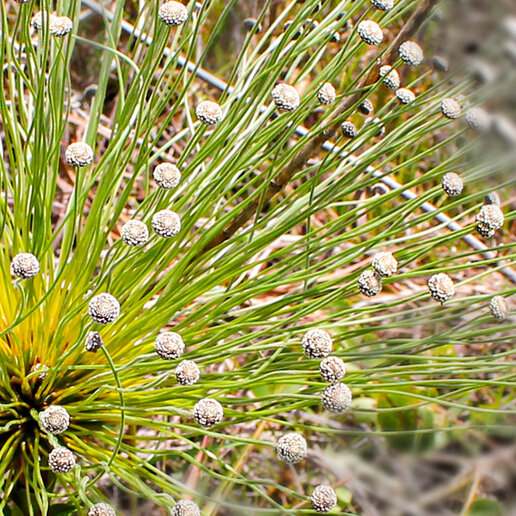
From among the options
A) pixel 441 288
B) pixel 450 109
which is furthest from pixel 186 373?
pixel 450 109

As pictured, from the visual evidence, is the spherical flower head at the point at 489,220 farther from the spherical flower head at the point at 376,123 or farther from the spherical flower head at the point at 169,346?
the spherical flower head at the point at 169,346

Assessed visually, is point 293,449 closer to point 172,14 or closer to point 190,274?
point 190,274

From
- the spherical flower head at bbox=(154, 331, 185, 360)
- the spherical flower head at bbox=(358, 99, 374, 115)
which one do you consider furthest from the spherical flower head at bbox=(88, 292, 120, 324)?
the spherical flower head at bbox=(358, 99, 374, 115)

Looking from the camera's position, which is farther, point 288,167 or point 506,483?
point 506,483

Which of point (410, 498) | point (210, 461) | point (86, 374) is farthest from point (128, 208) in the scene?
point (410, 498)

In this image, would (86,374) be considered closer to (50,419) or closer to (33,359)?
(33,359)
